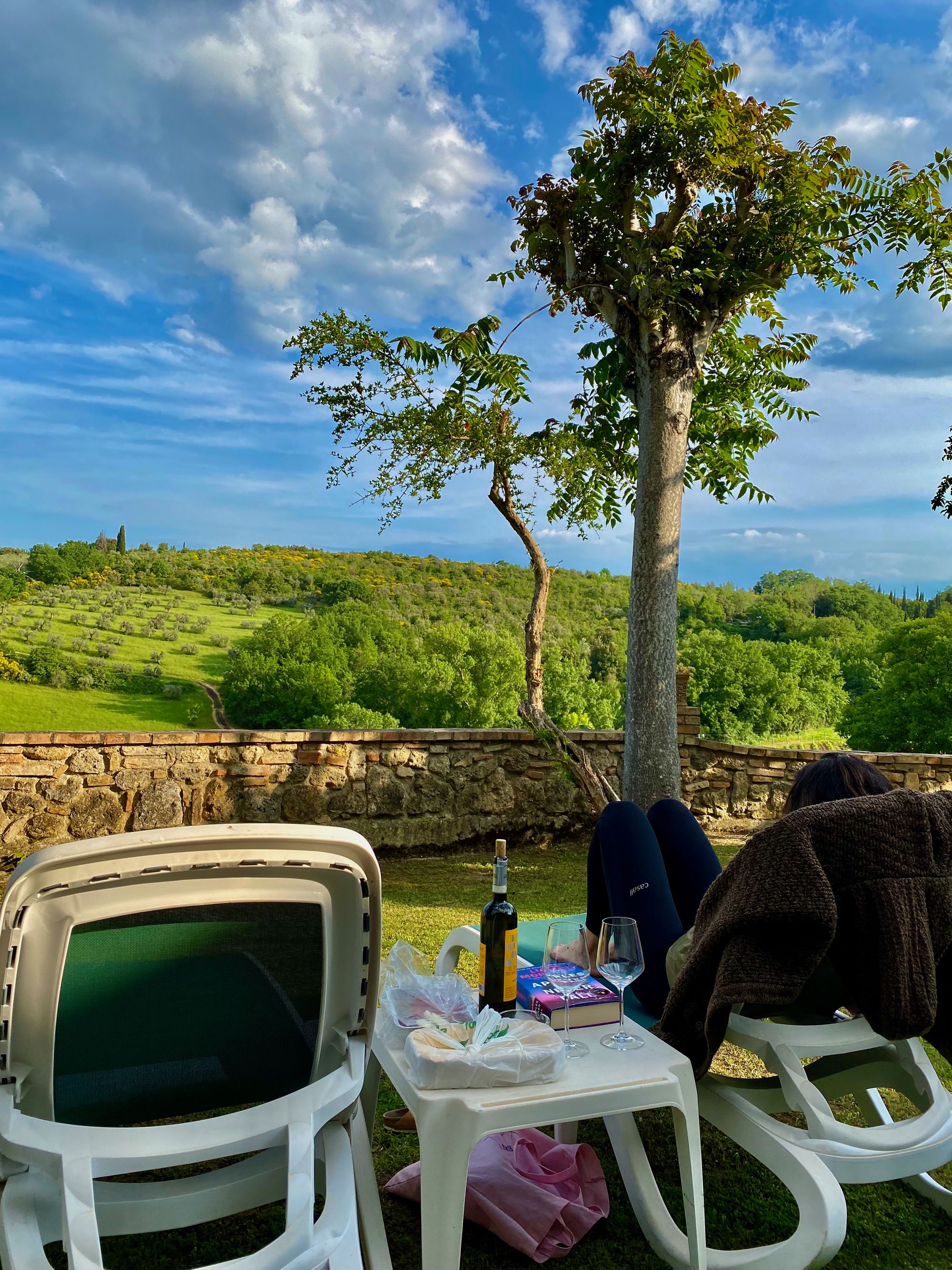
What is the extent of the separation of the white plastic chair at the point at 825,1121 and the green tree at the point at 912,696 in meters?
8.19

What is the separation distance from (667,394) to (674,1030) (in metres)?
4.02

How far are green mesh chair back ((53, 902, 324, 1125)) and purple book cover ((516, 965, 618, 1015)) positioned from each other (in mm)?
473

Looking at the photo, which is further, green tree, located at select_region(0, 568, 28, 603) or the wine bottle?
green tree, located at select_region(0, 568, 28, 603)

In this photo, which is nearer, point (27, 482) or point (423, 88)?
point (423, 88)

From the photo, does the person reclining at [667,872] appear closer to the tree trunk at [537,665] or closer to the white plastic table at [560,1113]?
the white plastic table at [560,1113]

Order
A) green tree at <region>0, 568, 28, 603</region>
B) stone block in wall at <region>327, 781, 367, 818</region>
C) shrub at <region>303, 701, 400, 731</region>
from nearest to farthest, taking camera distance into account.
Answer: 1. stone block in wall at <region>327, 781, 367, 818</region>
2. shrub at <region>303, 701, 400, 731</region>
3. green tree at <region>0, 568, 28, 603</region>

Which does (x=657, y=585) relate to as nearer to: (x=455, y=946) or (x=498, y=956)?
(x=455, y=946)

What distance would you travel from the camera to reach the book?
159 centimetres

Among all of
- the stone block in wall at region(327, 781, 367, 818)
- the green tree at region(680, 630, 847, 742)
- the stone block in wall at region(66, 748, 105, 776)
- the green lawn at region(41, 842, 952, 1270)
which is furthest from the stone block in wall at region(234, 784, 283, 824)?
the green tree at region(680, 630, 847, 742)

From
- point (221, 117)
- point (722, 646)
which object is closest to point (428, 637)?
point (722, 646)

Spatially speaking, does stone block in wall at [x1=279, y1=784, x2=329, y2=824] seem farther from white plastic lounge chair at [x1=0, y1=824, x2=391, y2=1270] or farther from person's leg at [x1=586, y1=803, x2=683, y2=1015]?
white plastic lounge chair at [x1=0, y1=824, x2=391, y2=1270]

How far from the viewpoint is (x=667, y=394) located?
4926mm

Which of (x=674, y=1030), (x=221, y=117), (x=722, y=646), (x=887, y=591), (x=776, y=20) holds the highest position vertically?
(x=221, y=117)

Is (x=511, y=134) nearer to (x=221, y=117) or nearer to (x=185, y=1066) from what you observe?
(x=221, y=117)
